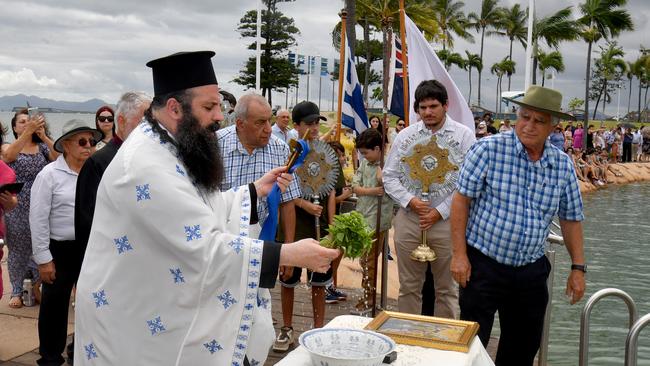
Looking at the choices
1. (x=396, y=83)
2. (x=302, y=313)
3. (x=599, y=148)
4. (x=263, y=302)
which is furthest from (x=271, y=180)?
(x=599, y=148)

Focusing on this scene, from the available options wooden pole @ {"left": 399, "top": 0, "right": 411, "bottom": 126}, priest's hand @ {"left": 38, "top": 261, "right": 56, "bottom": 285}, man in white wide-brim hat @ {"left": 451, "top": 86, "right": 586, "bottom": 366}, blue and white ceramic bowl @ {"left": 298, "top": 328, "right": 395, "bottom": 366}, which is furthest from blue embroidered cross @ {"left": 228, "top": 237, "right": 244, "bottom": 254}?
wooden pole @ {"left": 399, "top": 0, "right": 411, "bottom": 126}

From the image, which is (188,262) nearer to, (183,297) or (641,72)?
(183,297)

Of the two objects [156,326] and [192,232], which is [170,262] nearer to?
[192,232]

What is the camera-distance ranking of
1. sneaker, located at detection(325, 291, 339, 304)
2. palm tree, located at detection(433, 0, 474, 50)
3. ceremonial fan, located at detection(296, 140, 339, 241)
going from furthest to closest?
palm tree, located at detection(433, 0, 474, 50) < sneaker, located at detection(325, 291, 339, 304) < ceremonial fan, located at detection(296, 140, 339, 241)

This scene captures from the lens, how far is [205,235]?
2.51 m

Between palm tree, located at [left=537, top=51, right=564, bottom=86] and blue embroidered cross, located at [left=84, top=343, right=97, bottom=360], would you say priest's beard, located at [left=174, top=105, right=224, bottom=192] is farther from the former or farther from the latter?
palm tree, located at [left=537, top=51, right=564, bottom=86]

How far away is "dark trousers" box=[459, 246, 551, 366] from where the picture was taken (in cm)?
414

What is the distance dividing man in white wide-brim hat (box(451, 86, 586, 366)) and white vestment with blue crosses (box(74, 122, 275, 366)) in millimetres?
2013

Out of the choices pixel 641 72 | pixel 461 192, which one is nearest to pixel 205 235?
pixel 461 192

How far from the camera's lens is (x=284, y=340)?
18.3ft

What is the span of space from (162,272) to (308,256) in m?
0.59

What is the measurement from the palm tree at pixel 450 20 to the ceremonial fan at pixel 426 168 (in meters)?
42.9

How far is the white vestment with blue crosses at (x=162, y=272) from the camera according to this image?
2.50 metres

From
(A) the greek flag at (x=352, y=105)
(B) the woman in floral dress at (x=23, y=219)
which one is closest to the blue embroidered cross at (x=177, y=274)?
(B) the woman in floral dress at (x=23, y=219)
